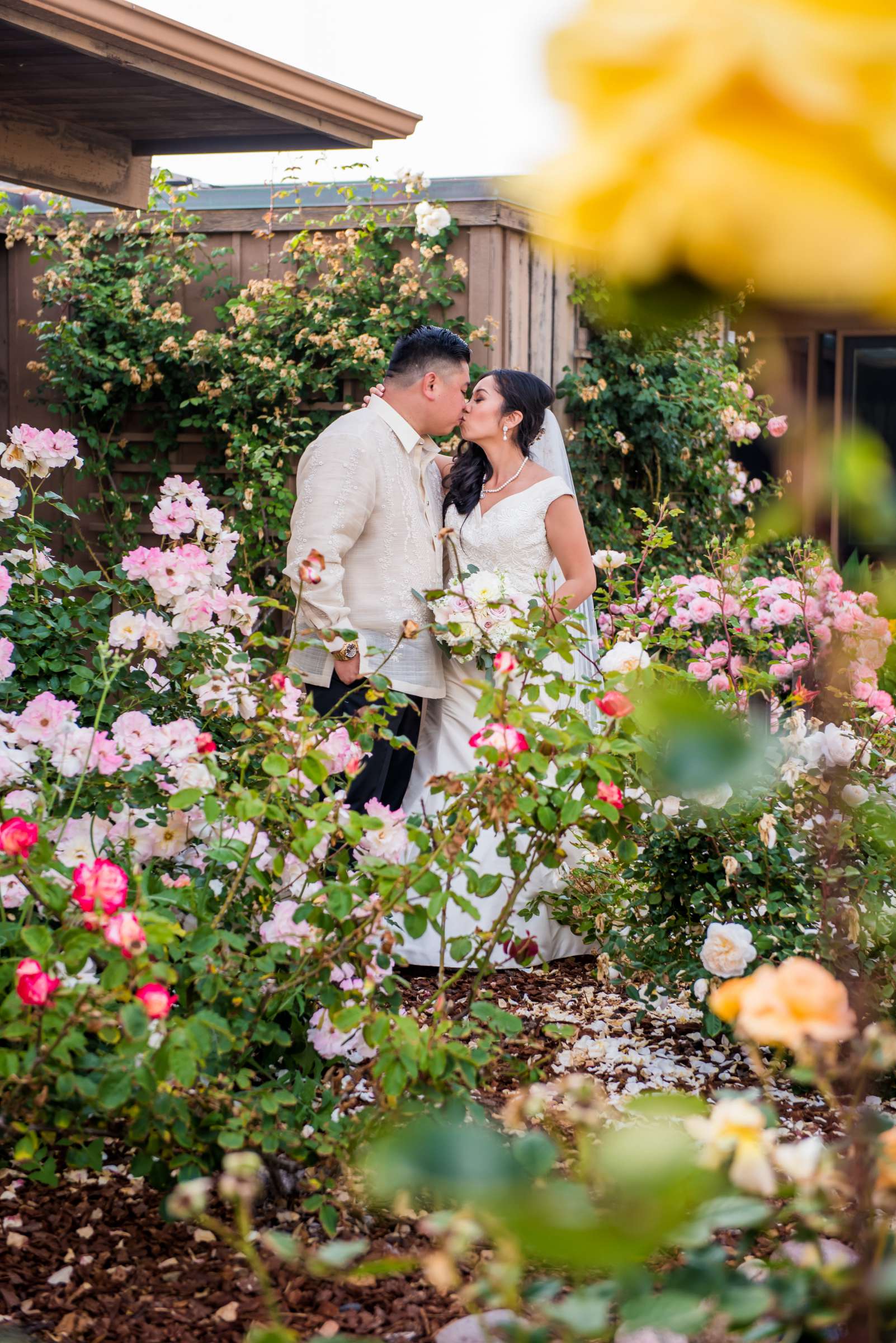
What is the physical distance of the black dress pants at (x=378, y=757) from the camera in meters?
3.64

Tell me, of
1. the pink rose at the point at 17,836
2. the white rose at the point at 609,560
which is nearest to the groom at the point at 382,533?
the white rose at the point at 609,560

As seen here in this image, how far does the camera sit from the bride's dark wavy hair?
163 inches

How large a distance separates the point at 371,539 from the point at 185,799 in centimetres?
191

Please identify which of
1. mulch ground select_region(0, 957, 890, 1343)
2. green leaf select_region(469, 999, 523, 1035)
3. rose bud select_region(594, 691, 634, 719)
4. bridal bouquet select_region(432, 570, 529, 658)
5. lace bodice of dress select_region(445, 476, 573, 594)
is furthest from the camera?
lace bodice of dress select_region(445, 476, 573, 594)

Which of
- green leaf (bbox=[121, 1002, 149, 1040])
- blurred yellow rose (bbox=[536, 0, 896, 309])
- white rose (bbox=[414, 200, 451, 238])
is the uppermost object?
white rose (bbox=[414, 200, 451, 238])

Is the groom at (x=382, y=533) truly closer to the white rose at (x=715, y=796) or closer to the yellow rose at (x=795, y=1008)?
the white rose at (x=715, y=796)

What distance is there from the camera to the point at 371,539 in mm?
3691

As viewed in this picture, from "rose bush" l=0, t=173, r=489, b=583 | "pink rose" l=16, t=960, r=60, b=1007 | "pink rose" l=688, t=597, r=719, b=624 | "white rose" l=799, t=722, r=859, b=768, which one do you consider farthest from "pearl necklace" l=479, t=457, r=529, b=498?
"pink rose" l=16, t=960, r=60, b=1007

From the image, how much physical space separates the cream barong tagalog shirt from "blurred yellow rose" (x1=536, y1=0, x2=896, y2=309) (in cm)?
299

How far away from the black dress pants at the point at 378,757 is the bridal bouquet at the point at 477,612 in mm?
284

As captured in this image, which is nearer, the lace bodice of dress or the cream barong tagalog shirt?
the cream barong tagalog shirt

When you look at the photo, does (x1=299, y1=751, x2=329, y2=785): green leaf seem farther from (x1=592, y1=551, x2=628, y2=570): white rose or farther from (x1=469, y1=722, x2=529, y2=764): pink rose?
(x1=592, y1=551, x2=628, y2=570): white rose

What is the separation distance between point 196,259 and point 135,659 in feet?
11.7

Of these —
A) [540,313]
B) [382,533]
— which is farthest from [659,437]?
[382,533]
